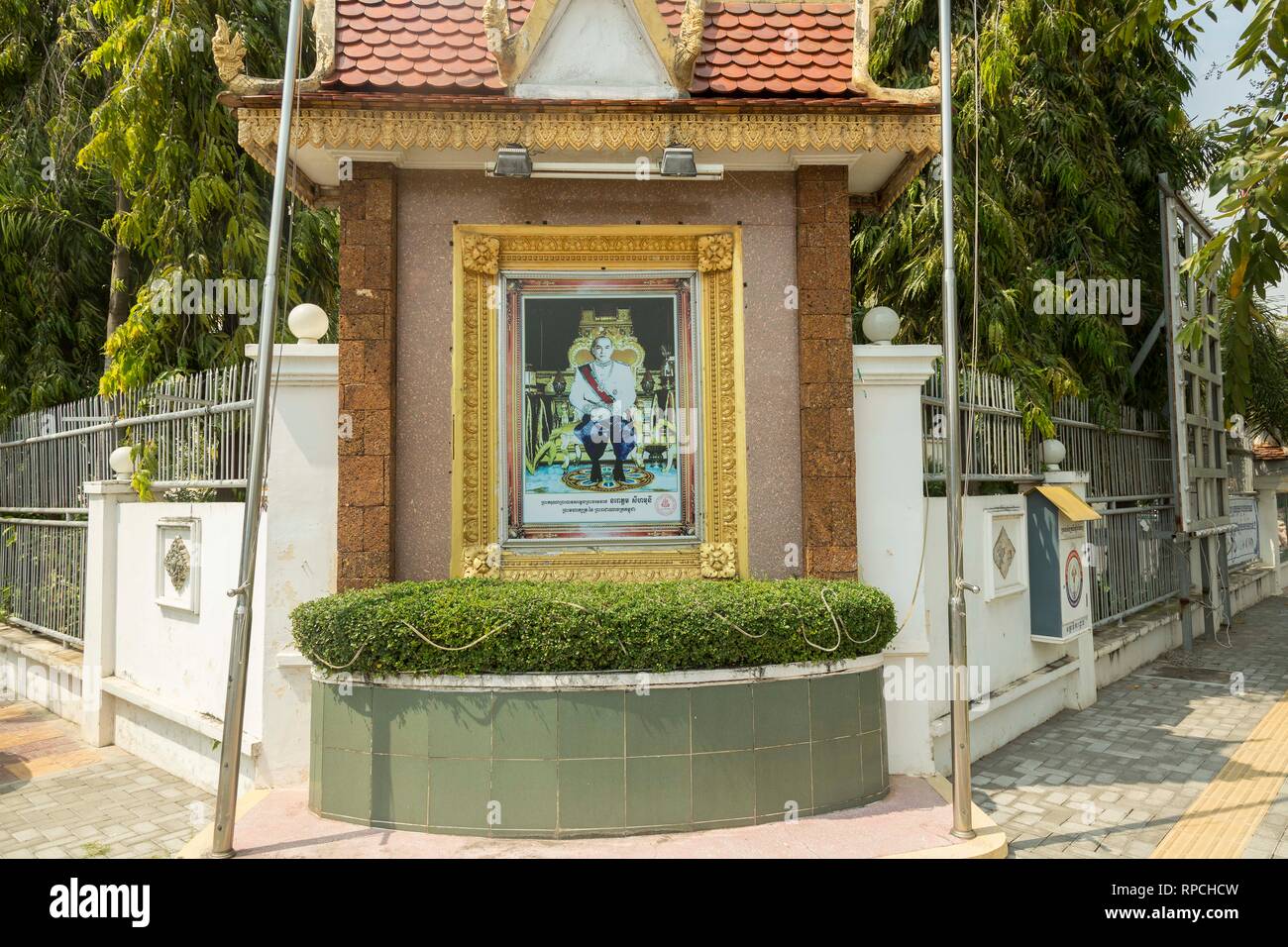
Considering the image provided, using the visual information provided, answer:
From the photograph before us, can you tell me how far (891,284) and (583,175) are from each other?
6.08 metres

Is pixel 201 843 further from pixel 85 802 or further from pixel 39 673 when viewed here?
pixel 39 673

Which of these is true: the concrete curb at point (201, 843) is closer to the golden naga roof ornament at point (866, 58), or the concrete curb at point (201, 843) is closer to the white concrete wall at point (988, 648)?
the white concrete wall at point (988, 648)

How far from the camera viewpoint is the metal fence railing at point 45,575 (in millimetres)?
8867

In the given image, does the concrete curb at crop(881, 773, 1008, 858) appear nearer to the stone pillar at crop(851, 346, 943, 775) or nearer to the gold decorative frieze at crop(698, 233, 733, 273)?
the stone pillar at crop(851, 346, 943, 775)

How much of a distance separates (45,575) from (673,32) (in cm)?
884

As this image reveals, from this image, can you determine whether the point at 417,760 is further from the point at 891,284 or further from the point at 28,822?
the point at 891,284

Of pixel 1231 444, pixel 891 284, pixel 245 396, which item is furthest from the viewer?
pixel 1231 444

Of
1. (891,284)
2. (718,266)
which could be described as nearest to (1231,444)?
(891,284)

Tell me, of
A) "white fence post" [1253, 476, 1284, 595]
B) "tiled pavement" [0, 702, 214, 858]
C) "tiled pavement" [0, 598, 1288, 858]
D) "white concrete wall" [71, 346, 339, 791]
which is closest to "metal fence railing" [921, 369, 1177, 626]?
"tiled pavement" [0, 598, 1288, 858]

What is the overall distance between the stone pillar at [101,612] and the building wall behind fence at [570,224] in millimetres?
3700

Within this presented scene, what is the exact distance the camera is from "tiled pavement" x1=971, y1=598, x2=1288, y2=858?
5324mm

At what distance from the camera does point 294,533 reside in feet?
18.7

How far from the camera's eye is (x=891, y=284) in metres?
10.7

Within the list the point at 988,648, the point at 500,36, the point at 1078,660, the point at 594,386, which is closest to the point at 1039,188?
the point at 1078,660
